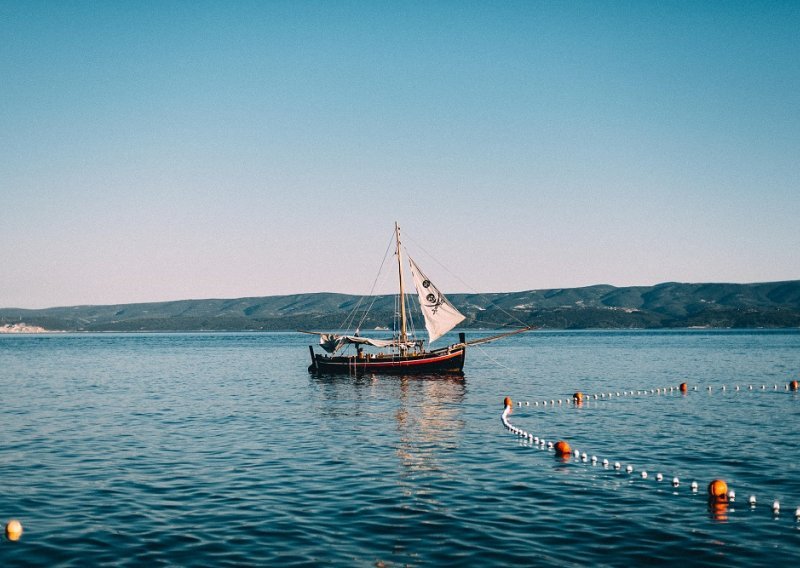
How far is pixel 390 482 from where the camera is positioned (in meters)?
26.4

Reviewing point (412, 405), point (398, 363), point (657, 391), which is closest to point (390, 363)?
point (398, 363)

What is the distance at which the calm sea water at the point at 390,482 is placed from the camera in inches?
734

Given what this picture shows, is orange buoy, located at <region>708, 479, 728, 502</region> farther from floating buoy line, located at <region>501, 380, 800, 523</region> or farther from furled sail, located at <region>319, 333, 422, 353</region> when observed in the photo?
furled sail, located at <region>319, 333, 422, 353</region>

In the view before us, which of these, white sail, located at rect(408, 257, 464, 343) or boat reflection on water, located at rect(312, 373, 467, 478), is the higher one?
white sail, located at rect(408, 257, 464, 343)

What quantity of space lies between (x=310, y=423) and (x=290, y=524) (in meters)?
22.2

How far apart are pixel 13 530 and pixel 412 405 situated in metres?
Result: 35.6

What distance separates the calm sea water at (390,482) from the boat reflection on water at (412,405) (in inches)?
11.0

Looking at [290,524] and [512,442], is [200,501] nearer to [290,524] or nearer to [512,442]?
[290,524]

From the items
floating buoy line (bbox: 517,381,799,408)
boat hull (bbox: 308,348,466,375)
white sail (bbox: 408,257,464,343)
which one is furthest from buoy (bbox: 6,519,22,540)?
white sail (bbox: 408,257,464,343)

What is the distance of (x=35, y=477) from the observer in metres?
27.5

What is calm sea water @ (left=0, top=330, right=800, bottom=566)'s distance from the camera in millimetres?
18656

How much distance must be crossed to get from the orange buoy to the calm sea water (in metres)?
0.61

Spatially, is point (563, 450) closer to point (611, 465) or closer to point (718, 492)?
point (611, 465)

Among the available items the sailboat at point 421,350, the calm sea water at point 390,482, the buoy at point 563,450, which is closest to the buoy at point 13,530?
the calm sea water at point 390,482
